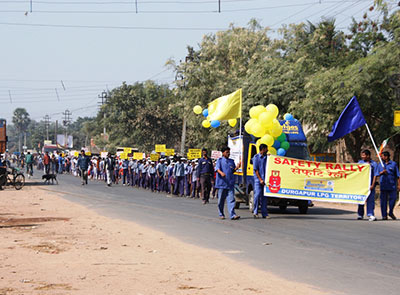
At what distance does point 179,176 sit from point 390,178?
14311 millimetres

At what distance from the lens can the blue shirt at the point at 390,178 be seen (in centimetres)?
1658

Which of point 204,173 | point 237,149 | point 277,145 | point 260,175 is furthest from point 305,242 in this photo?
point 204,173

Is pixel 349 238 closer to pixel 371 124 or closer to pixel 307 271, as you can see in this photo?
pixel 307 271

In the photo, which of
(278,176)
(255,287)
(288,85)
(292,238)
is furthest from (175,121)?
(255,287)

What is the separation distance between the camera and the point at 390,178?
16609mm

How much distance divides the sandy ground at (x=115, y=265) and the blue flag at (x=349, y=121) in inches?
260

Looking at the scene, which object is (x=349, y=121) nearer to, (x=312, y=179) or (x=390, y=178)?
(x=312, y=179)

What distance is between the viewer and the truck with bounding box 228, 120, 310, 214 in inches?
731

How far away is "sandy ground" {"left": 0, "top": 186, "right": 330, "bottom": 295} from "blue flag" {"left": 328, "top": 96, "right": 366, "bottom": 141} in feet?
21.7

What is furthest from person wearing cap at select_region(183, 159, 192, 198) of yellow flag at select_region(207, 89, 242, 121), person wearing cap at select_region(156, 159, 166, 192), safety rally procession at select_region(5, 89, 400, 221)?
yellow flag at select_region(207, 89, 242, 121)

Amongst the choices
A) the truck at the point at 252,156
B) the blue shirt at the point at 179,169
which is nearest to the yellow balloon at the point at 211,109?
the truck at the point at 252,156

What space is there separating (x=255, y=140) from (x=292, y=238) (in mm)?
7464

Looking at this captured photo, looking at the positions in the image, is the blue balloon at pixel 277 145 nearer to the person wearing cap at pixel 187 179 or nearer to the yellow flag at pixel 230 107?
the yellow flag at pixel 230 107

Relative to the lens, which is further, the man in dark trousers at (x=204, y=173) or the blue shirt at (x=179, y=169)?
the blue shirt at (x=179, y=169)
